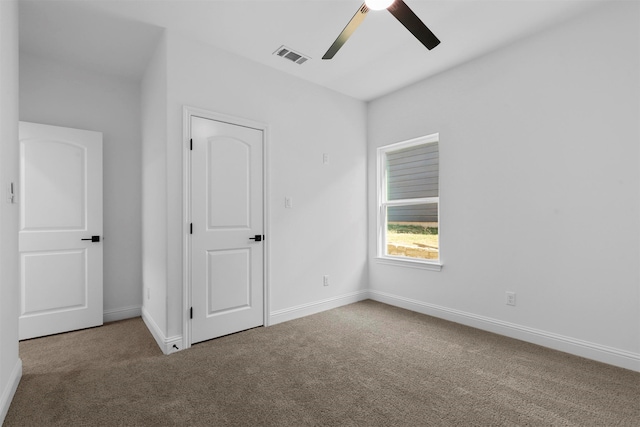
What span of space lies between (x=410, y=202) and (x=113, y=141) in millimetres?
3591

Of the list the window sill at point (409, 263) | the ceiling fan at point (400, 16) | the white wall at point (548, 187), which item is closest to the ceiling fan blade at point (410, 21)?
the ceiling fan at point (400, 16)

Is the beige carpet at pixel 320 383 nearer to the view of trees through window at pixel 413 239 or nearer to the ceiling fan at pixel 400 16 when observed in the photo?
the view of trees through window at pixel 413 239

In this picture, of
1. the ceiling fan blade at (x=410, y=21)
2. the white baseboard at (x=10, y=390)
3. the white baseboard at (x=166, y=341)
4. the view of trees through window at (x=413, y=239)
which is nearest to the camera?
the white baseboard at (x=10, y=390)

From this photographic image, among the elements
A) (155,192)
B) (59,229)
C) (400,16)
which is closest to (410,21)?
(400,16)

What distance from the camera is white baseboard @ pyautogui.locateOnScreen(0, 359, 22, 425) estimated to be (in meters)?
1.73

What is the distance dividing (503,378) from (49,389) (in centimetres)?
311

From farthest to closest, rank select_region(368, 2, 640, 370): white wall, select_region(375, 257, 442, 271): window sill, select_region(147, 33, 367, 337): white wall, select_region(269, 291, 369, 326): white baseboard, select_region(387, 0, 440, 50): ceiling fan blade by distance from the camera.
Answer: select_region(375, 257, 442, 271): window sill, select_region(269, 291, 369, 326): white baseboard, select_region(147, 33, 367, 337): white wall, select_region(368, 2, 640, 370): white wall, select_region(387, 0, 440, 50): ceiling fan blade

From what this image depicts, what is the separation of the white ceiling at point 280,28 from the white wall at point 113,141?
0.21m

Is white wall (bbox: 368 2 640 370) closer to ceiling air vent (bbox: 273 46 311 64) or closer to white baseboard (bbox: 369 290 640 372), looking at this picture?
white baseboard (bbox: 369 290 640 372)

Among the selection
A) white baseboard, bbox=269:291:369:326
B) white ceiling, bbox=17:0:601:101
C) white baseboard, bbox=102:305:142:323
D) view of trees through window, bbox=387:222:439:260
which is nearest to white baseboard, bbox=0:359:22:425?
white baseboard, bbox=102:305:142:323

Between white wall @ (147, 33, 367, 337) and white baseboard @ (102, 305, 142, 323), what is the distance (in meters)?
1.32

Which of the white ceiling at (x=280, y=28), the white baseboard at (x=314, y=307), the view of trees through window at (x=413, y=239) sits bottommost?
the white baseboard at (x=314, y=307)

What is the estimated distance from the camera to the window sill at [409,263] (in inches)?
139

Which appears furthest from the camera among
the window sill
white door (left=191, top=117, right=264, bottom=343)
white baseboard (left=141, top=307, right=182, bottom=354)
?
the window sill
